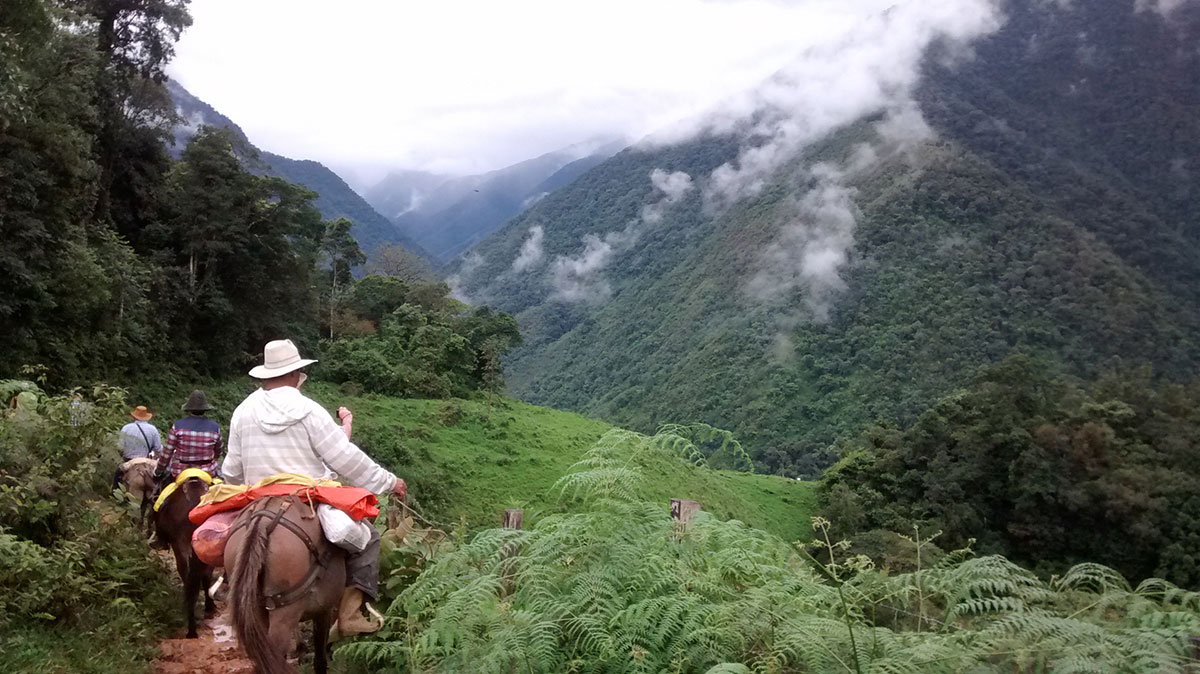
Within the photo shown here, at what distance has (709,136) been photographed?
171 m

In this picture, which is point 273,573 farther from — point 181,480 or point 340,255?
point 340,255

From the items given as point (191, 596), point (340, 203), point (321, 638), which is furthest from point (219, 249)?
point (340, 203)

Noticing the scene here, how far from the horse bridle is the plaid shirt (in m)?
3.10

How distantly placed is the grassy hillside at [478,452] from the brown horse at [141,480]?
854 centimetres

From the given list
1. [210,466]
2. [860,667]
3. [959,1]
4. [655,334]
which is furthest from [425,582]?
[959,1]

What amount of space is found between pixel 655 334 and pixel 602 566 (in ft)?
333

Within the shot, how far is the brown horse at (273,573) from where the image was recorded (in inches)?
148

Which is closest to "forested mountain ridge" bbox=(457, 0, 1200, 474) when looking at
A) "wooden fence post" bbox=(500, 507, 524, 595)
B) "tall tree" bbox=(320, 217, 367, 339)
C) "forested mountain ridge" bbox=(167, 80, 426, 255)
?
"forested mountain ridge" bbox=(167, 80, 426, 255)

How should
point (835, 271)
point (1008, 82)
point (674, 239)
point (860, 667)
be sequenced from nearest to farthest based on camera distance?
point (860, 667) < point (835, 271) < point (1008, 82) < point (674, 239)

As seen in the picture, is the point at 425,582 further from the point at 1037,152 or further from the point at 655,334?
the point at 1037,152

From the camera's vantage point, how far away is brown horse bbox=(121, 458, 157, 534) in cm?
718

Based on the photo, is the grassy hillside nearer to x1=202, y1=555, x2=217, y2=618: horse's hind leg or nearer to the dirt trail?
x1=202, y1=555, x2=217, y2=618: horse's hind leg

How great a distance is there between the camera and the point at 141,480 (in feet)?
23.9

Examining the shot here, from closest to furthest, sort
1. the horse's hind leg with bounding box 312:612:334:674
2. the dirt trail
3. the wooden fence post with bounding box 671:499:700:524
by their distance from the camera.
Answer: the horse's hind leg with bounding box 312:612:334:674 → the wooden fence post with bounding box 671:499:700:524 → the dirt trail
